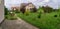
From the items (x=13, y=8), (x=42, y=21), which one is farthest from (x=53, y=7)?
(x=13, y=8)

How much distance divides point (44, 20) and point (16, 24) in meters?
0.31

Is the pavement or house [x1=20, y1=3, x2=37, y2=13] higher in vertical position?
house [x1=20, y1=3, x2=37, y2=13]

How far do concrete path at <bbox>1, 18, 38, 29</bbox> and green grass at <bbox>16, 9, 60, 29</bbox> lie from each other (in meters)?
0.04

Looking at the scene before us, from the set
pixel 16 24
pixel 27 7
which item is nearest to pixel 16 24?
pixel 16 24

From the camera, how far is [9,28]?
5.59 feet

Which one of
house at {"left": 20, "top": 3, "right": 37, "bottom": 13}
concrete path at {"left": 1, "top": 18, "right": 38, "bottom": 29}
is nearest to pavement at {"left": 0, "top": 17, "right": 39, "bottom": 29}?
concrete path at {"left": 1, "top": 18, "right": 38, "bottom": 29}

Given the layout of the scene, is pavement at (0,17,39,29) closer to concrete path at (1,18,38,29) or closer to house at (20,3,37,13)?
A: concrete path at (1,18,38,29)

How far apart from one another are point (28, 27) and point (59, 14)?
38cm

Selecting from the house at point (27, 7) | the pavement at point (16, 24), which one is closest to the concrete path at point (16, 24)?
the pavement at point (16, 24)

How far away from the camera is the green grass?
170 cm

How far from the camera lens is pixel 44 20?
1716mm

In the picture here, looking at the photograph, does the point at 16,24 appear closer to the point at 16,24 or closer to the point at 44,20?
the point at 16,24

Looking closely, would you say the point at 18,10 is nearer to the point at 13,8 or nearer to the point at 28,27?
the point at 13,8

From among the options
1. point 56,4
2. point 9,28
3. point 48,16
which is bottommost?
point 9,28
